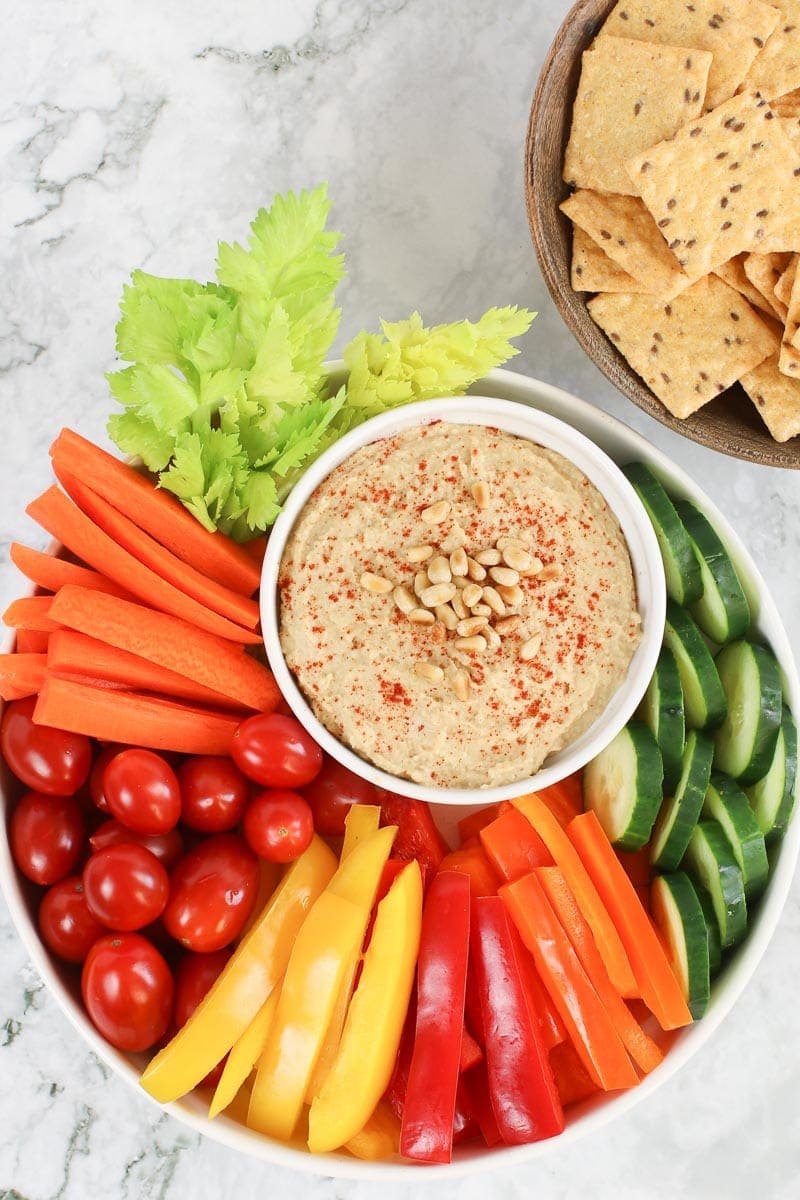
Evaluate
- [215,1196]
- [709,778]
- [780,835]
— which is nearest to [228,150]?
[709,778]

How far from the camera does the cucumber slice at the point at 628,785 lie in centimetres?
213

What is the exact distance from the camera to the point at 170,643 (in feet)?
6.97

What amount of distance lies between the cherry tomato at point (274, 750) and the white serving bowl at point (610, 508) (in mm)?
48

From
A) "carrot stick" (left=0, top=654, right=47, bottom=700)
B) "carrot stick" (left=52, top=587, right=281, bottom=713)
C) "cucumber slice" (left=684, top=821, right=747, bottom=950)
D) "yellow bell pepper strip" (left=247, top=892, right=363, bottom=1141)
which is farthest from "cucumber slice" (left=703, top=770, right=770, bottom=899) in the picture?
"carrot stick" (left=0, top=654, right=47, bottom=700)

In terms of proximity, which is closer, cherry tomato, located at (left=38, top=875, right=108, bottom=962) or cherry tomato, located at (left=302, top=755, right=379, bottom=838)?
cherry tomato, located at (left=38, top=875, right=108, bottom=962)

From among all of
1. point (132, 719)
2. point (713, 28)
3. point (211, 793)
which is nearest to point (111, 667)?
point (132, 719)

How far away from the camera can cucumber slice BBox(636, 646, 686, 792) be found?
7.20 ft

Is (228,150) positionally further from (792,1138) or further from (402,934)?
(792,1138)

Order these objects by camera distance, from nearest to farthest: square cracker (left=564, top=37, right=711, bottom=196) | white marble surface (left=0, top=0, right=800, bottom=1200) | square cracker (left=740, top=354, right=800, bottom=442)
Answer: square cracker (left=564, top=37, right=711, bottom=196), square cracker (left=740, top=354, right=800, bottom=442), white marble surface (left=0, top=0, right=800, bottom=1200)

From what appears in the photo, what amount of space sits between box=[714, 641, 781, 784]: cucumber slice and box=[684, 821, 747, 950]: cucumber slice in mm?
136

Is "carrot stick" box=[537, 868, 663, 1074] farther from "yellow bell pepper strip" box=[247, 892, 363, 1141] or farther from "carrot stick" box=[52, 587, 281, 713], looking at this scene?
"carrot stick" box=[52, 587, 281, 713]

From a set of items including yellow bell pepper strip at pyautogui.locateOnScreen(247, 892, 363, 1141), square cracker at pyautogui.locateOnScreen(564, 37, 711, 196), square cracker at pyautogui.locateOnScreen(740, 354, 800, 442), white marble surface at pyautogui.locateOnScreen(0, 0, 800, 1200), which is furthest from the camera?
white marble surface at pyautogui.locateOnScreen(0, 0, 800, 1200)

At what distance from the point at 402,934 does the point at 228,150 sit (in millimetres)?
1723

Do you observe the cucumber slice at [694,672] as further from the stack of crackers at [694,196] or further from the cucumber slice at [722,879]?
the stack of crackers at [694,196]
